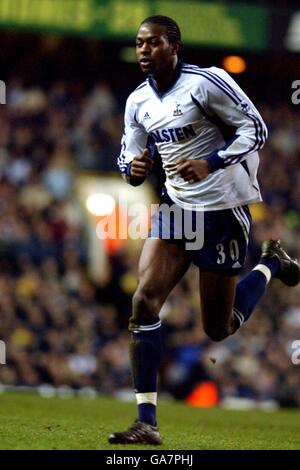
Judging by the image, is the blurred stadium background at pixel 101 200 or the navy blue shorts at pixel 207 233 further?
the blurred stadium background at pixel 101 200

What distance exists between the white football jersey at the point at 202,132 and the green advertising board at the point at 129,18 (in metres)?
9.24

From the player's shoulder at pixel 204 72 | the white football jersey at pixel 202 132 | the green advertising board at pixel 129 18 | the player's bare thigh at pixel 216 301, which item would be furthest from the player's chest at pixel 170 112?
the green advertising board at pixel 129 18

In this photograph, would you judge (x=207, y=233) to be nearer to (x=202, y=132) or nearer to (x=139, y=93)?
(x=202, y=132)

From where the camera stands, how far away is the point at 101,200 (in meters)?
17.7

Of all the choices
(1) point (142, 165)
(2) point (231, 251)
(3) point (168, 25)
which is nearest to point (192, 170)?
(1) point (142, 165)

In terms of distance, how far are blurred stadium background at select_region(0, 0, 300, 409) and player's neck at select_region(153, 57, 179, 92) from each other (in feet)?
24.2

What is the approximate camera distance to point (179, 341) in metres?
14.0

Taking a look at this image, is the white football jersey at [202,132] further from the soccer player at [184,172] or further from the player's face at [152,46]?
the player's face at [152,46]

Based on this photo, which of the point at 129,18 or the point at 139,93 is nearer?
the point at 139,93

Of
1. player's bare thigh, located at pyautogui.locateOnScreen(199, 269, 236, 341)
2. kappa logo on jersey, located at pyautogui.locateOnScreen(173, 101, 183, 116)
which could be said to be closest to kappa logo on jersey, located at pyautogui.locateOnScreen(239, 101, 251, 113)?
kappa logo on jersey, located at pyautogui.locateOnScreen(173, 101, 183, 116)

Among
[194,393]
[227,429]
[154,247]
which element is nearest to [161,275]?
[154,247]

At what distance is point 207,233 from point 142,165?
0.62 m

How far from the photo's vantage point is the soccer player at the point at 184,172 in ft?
19.4
